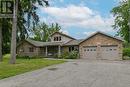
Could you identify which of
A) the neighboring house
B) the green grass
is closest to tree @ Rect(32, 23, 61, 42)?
the neighboring house

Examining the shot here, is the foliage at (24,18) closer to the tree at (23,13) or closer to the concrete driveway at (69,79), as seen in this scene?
the tree at (23,13)

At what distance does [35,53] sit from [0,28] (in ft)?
79.1

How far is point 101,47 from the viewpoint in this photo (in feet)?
148

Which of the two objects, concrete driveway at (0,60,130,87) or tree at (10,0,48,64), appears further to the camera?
tree at (10,0,48,64)

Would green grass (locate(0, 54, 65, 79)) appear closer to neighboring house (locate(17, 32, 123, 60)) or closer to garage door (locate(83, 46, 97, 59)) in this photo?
neighboring house (locate(17, 32, 123, 60))

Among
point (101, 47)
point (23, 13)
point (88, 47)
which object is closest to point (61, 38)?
point (88, 47)

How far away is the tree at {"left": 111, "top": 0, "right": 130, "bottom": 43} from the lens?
54.8 meters

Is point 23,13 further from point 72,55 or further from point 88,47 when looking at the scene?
point 88,47

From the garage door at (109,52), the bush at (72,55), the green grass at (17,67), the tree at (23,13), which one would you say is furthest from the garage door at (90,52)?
the green grass at (17,67)

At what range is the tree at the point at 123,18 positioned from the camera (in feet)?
180

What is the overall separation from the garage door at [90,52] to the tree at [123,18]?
40.6 ft

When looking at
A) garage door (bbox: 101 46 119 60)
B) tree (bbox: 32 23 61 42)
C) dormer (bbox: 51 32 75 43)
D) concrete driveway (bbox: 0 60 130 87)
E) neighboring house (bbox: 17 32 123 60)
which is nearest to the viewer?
concrete driveway (bbox: 0 60 130 87)

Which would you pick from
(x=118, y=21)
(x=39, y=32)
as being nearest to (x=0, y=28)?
(x=118, y=21)

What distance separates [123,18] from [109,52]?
48.8ft
